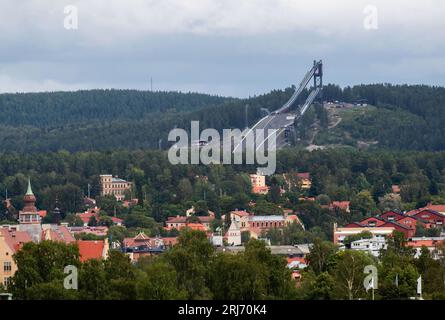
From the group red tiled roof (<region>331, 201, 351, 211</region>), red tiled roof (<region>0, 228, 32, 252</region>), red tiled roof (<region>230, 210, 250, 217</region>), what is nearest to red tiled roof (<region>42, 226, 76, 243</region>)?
red tiled roof (<region>0, 228, 32, 252</region>)

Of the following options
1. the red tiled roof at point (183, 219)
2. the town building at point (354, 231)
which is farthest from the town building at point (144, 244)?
the red tiled roof at point (183, 219)

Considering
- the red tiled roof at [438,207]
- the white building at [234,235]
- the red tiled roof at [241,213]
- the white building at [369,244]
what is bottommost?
the white building at [234,235]

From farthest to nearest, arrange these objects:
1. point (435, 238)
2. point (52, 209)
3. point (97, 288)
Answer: point (52, 209), point (435, 238), point (97, 288)

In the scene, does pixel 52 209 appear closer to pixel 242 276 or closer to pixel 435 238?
pixel 435 238

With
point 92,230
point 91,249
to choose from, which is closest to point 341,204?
point 92,230

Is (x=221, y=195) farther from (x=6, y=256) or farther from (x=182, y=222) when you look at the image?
(x=6, y=256)

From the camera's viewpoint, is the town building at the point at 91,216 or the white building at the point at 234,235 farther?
the town building at the point at 91,216

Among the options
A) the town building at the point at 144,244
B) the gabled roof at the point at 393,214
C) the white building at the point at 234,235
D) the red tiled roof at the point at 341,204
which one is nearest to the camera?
the town building at the point at 144,244

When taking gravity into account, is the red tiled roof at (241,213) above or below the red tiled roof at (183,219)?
above

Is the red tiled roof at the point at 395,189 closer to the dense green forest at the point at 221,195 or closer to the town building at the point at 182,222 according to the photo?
the dense green forest at the point at 221,195

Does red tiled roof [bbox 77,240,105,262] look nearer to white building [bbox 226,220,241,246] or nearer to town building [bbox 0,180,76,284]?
town building [bbox 0,180,76,284]
